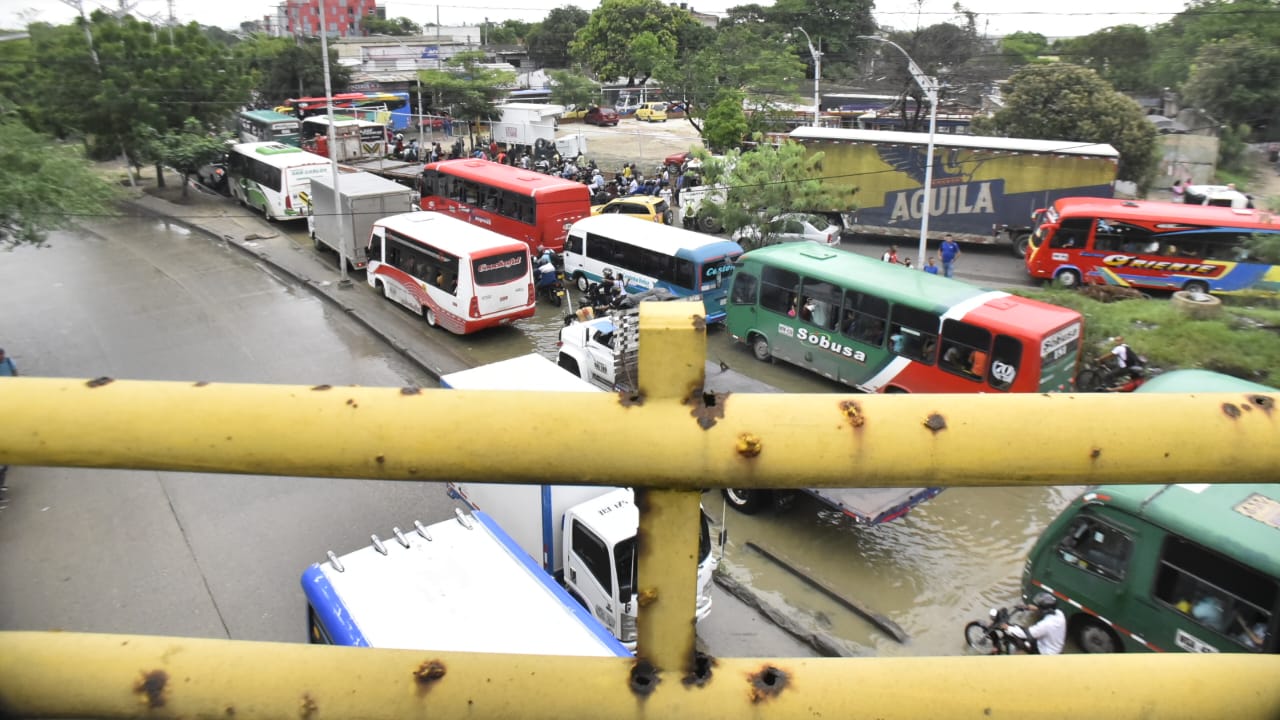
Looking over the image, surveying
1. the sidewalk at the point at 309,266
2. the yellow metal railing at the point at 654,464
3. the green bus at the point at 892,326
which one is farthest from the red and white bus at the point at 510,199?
the yellow metal railing at the point at 654,464

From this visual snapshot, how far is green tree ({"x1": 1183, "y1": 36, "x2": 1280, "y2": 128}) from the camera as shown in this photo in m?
32.6

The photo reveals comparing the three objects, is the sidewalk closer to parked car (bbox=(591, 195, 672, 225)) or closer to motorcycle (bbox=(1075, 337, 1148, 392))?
parked car (bbox=(591, 195, 672, 225))

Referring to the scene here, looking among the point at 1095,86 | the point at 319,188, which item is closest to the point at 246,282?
the point at 319,188

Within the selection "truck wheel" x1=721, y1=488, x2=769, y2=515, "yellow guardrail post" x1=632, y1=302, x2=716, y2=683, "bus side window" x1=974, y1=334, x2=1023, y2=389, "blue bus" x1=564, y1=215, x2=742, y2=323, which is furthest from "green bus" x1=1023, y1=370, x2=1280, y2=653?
"blue bus" x1=564, y1=215, x2=742, y2=323

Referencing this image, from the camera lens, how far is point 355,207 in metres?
19.7

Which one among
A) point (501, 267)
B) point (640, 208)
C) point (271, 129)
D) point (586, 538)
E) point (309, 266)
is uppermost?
point (271, 129)

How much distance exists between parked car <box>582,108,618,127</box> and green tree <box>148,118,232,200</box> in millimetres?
27160

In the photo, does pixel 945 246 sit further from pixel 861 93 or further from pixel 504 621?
pixel 861 93

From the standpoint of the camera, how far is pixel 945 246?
62.4 feet

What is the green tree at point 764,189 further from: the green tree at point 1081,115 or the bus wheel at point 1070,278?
the green tree at point 1081,115

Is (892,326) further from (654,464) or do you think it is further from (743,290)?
(654,464)

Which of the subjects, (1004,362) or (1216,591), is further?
(1004,362)

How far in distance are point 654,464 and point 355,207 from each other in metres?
19.9

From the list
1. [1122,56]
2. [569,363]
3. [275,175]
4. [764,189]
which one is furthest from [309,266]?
[1122,56]
